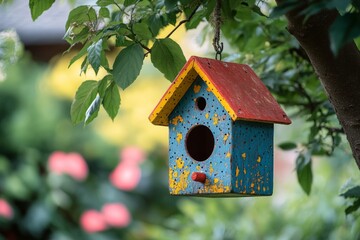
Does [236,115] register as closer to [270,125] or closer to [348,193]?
[270,125]

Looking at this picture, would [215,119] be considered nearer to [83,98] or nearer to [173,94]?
[173,94]

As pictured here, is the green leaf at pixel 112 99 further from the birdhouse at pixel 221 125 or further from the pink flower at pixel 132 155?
the pink flower at pixel 132 155

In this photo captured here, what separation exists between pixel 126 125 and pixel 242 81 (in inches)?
170

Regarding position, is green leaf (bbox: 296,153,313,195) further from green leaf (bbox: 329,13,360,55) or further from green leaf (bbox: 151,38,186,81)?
green leaf (bbox: 329,13,360,55)

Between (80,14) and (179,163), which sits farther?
(179,163)

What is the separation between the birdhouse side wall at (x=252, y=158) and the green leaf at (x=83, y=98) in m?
0.30

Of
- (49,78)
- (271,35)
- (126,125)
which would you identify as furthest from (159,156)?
(271,35)

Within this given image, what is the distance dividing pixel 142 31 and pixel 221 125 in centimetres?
27

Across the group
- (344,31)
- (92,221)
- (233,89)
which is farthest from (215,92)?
(92,221)

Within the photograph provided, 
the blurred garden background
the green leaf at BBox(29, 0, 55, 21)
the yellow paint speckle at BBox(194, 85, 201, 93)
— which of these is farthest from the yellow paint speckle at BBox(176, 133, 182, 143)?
the blurred garden background

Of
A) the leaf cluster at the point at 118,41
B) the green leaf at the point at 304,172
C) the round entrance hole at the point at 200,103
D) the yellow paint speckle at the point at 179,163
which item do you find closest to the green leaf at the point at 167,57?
the leaf cluster at the point at 118,41

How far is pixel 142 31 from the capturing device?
174cm

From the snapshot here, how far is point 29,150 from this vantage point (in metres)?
5.60

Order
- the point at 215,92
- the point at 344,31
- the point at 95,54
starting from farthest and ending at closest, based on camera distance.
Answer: the point at 215,92 < the point at 95,54 < the point at 344,31
